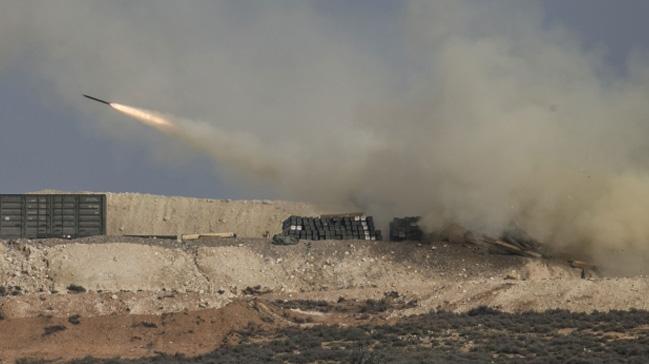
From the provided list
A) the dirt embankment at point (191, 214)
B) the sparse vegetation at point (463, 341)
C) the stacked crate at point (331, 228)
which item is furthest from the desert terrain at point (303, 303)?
the dirt embankment at point (191, 214)

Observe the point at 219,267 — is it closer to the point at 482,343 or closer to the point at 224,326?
the point at 224,326

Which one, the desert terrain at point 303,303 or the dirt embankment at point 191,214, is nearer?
the desert terrain at point 303,303

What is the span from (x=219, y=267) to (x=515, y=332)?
14046 millimetres

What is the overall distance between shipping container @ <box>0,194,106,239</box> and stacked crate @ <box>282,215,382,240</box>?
6.69m

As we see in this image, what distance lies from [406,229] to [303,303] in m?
9.71

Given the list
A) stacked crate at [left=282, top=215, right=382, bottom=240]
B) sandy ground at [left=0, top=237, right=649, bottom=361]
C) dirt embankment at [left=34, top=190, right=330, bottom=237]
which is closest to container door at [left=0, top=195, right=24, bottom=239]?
sandy ground at [left=0, top=237, right=649, bottom=361]

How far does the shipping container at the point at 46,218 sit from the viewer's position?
169 ft

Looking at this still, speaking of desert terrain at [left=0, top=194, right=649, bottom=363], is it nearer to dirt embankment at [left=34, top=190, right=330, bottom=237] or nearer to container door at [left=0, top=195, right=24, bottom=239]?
container door at [left=0, top=195, right=24, bottom=239]

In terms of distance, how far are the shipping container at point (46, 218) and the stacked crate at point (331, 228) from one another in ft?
22.0

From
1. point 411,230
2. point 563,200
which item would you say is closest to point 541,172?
point 563,200

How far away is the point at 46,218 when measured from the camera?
170ft

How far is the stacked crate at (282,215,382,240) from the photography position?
172 feet

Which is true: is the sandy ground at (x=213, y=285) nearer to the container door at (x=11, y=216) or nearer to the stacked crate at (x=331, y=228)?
the stacked crate at (x=331, y=228)

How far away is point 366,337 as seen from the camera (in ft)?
123
